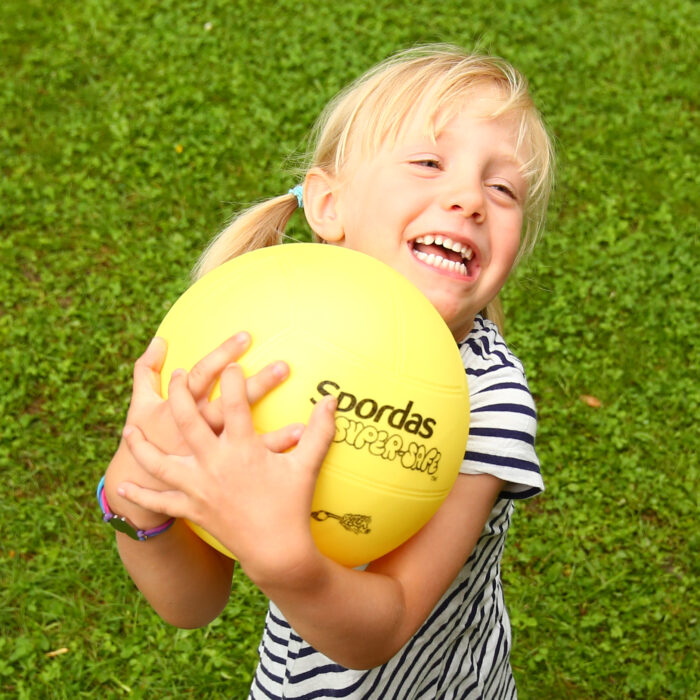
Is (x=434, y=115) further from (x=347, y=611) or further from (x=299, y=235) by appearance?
(x=299, y=235)

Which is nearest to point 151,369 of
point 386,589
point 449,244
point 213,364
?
point 213,364

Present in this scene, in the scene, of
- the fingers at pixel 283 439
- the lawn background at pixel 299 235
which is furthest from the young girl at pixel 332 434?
the lawn background at pixel 299 235

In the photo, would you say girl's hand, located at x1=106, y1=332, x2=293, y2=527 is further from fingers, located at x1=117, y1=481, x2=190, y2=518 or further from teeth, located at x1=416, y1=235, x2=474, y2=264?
teeth, located at x1=416, y1=235, x2=474, y2=264

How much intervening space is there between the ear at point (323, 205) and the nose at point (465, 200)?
347 mm

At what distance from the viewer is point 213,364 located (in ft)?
5.28

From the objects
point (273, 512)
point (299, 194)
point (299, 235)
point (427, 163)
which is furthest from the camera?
point (299, 235)

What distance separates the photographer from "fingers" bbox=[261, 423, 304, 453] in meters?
1.57

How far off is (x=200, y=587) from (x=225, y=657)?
6.25 ft

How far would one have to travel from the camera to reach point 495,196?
219 cm

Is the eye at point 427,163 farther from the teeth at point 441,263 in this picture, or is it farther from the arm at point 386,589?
the arm at point 386,589

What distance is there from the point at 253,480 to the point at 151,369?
37 centimetres

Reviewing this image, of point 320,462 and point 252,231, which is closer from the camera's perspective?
point 320,462

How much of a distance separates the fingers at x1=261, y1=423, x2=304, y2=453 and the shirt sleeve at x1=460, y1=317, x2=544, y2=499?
60cm

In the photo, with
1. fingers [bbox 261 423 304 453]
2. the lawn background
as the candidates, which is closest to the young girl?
fingers [bbox 261 423 304 453]
